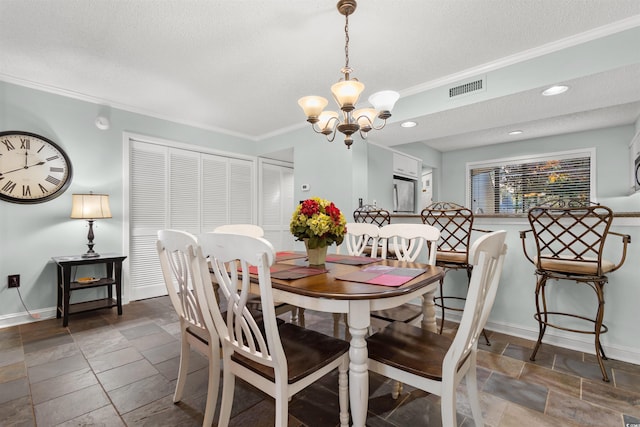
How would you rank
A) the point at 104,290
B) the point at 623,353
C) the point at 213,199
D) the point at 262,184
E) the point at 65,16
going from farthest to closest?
the point at 262,184 < the point at 213,199 < the point at 104,290 < the point at 623,353 < the point at 65,16

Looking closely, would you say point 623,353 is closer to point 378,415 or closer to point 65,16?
point 378,415

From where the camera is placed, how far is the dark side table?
281 centimetres

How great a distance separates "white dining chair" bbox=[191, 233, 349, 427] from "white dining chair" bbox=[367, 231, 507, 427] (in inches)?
8.4

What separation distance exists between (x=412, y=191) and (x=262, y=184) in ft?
8.84

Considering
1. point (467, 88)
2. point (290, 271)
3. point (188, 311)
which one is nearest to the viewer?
point (188, 311)

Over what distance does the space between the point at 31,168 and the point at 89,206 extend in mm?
684

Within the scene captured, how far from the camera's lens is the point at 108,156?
3451 mm

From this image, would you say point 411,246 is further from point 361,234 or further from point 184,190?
point 184,190

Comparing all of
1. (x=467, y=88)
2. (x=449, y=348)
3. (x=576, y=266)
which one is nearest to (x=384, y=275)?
(x=449, y=348)

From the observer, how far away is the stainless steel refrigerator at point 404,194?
15.3 feet

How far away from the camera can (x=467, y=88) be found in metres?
2.73

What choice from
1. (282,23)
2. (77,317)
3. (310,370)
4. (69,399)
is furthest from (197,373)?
(282,23)

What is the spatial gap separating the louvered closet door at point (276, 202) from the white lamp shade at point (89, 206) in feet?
7.75

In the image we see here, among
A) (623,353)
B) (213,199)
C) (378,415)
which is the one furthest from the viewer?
(213,199)
